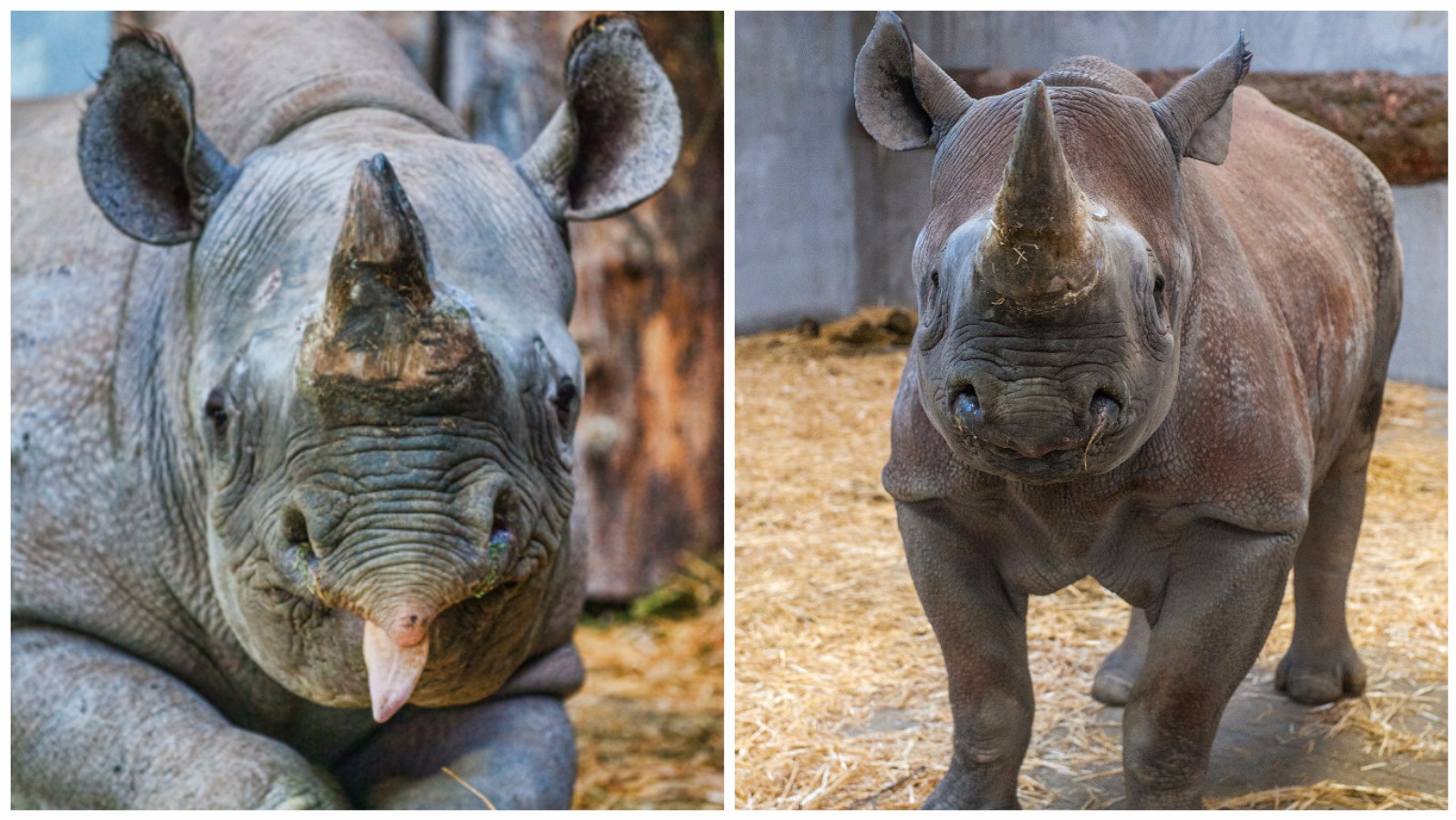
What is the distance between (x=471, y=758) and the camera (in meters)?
3.14

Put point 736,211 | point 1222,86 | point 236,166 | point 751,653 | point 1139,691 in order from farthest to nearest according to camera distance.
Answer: point 736,211, point 751,653, point 236,166, point 1139,691, point 1222,86

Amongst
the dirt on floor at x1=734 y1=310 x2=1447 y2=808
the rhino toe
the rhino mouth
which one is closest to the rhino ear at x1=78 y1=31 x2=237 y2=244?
the rhino mouth

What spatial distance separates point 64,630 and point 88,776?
0.30 m

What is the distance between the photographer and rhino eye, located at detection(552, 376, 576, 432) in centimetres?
265

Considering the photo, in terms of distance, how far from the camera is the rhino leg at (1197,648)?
261 centimetres

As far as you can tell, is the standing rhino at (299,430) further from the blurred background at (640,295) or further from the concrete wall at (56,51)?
the blurred background at (640,295)

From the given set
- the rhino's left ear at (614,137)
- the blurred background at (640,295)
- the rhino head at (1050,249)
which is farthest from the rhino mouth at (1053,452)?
the blurred background at (640,295)

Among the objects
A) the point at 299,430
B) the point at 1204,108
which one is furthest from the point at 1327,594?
the point at 299,430

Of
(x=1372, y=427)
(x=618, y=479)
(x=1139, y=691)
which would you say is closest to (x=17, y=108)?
(x=618, y=479)

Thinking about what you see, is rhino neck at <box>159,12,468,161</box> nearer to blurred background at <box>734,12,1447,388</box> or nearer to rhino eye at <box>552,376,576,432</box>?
rhino eye at <box>552,376,576,432</box>

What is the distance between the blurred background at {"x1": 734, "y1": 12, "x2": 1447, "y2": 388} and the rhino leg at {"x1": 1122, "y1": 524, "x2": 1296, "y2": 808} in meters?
1.13

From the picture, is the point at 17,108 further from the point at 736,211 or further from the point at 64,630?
the point at 736,211

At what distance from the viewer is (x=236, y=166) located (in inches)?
116

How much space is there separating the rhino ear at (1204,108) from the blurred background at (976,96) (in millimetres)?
759
